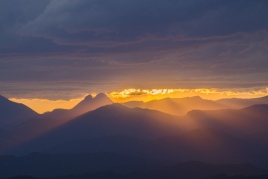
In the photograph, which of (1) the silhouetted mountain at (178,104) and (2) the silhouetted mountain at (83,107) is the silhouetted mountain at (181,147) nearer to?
(1) the silhouetted mountain at (178,104)

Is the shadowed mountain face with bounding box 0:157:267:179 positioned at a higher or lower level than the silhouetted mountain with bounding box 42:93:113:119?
lower

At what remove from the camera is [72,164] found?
48438mm

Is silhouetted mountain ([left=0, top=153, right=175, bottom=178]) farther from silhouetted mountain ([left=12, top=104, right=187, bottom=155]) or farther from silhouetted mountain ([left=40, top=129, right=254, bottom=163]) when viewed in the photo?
silhouetted mountain ([left=12, top=104, right=187, bottom=155])

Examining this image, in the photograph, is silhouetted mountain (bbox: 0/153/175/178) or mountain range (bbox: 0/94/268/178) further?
mountain range (bbox: 0/94/268/178)

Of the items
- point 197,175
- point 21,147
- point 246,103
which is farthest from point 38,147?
point 246,103

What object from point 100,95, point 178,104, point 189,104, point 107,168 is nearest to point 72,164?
point 107,168

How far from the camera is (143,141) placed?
165 feet

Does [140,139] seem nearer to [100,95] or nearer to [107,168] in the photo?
[107,168]

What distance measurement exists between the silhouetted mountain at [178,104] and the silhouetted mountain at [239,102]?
66 centimetres

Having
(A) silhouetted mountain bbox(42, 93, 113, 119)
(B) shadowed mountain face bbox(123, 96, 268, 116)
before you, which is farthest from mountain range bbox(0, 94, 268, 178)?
(A) silhouetted mountain bbox(42, 93, 113, 119)

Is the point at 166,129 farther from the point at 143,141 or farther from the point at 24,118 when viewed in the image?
the point at 24,118

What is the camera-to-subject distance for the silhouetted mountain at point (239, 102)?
182ft

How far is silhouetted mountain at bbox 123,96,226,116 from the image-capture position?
5606cm

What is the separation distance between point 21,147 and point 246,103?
69.9 ft
